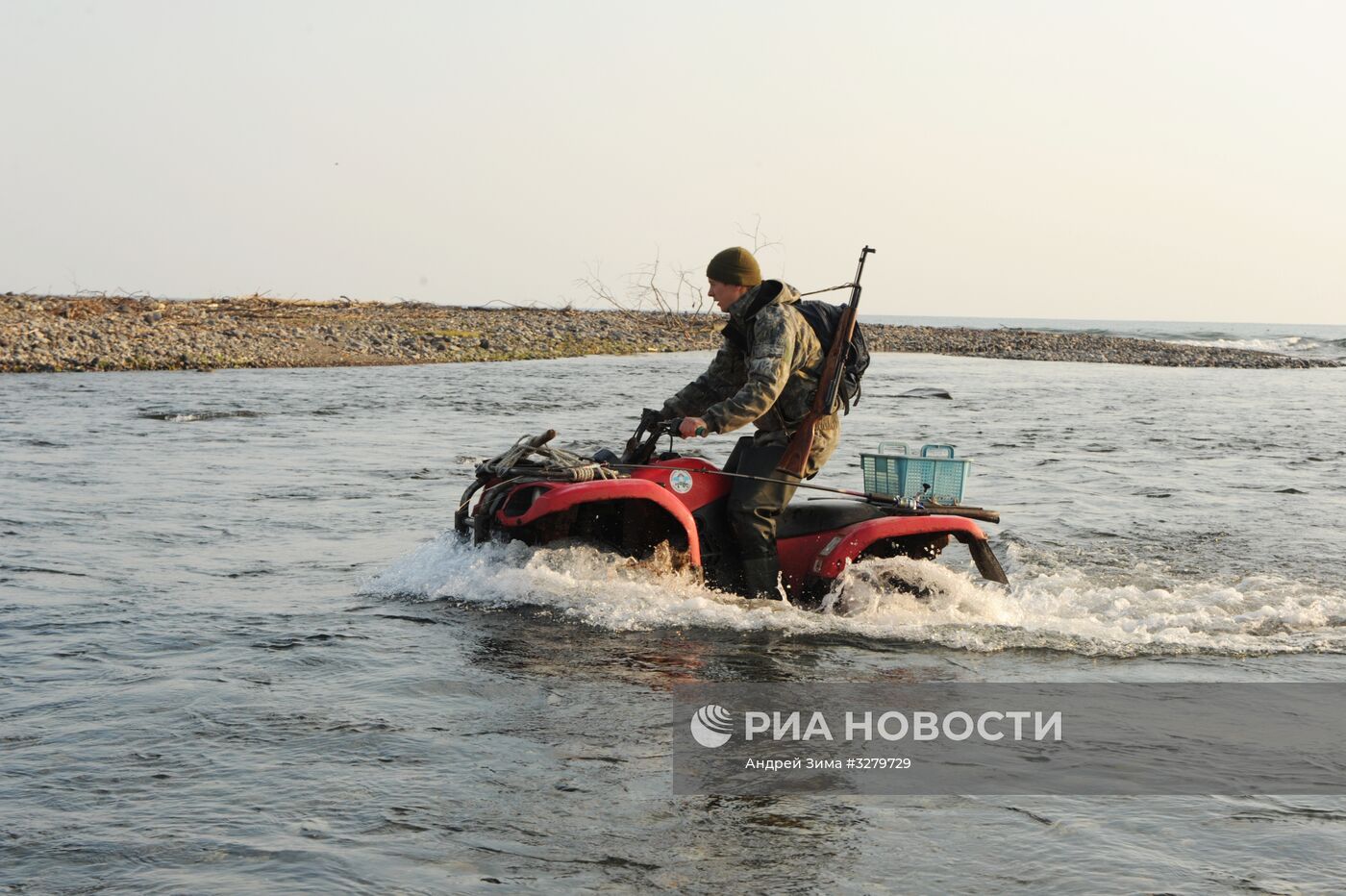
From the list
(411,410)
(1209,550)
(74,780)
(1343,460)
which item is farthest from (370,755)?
(411,410)

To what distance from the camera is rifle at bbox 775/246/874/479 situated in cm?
712

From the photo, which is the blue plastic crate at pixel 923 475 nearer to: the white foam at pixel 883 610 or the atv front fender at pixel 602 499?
the white foam at pixel 883 610

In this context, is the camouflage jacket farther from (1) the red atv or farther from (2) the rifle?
(1) the red atv

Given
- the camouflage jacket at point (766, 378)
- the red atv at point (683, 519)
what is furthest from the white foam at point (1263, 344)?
the camouflage jacket at point (766, 378)

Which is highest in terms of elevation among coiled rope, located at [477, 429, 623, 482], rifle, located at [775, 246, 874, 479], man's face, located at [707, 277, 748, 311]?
man's face, located at [707, 277, 748, 311]

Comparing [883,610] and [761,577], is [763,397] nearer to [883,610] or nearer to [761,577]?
[761,577]

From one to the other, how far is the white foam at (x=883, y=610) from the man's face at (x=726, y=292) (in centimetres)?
155

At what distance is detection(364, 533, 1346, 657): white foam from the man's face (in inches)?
61.1

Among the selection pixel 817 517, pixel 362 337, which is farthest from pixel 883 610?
pixel 362 337

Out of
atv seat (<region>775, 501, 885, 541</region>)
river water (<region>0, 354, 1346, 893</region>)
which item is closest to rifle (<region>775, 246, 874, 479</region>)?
atv seat (<region>775, 501, 885, 541</region>)

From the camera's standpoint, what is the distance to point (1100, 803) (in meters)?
4.71

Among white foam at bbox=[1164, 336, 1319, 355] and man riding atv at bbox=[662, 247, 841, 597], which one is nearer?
man riding atv at bbox=[662, 247, 841, 597]

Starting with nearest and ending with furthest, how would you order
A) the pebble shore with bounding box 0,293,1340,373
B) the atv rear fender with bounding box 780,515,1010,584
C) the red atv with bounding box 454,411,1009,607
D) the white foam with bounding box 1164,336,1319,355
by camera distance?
1. the red atv with bounding box 454,411,1009,607
2. the atv rear fender with bounding box 780,515,1010,584
3. the pebble shore with bounding box 0,293,1340,373
4. the white foam with bounding box 1164,336,1319,355

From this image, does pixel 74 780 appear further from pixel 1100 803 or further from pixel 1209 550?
pixel 1209 550
